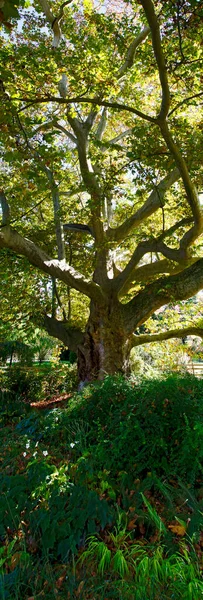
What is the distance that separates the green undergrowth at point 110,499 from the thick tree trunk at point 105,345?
2526mm

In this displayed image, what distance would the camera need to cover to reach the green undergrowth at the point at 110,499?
2137 millimetres

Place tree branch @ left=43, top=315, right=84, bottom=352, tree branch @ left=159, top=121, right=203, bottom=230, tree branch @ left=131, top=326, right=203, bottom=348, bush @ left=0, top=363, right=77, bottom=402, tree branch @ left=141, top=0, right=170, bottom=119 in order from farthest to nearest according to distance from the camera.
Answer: bush @ left=0, top=363, right=77, bottom=402 < tree branch @ left=43, top=315, right=84, bottom=352 < tree branch @ left=131, top=326, right=203, bottom=348 < tree branch @ left=159, top=121, right=203, bottom=230 < tree branch @ left=141, top=0, right=170, bottom=119

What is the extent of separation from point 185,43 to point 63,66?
1697mm

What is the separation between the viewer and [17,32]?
24.6ft

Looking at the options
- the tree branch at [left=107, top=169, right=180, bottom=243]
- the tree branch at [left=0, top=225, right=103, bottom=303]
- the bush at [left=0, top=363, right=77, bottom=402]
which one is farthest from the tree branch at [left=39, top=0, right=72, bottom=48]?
the bush at [left=0, top=363, right=77, bottom=402]

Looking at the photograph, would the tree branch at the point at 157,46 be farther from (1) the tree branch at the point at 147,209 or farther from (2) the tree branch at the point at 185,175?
(1) the tree branch at the point at 147,209

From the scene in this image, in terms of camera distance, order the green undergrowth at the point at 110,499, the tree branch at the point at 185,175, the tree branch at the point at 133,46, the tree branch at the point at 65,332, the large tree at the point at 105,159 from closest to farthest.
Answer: the green undergrowth at the point at 110,499 < the tree branch at the point at 185,175 < the large tree at the point at 105,159 < the tree branch at the point at 133,46 < the tree branch at the point at 65,332

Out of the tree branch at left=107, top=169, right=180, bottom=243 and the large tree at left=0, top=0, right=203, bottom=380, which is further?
the tree branch at left=107, top=169, right=180, bottom=243

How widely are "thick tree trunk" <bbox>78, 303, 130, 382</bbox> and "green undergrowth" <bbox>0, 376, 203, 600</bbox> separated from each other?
2.53 m

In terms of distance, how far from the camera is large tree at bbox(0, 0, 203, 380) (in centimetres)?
533

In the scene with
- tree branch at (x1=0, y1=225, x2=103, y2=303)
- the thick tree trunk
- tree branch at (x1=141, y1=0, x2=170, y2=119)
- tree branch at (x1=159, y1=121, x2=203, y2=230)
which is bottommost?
the thick tree trunk

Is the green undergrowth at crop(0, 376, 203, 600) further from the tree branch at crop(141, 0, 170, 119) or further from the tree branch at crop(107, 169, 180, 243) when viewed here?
the tree branch at crop(107, 169, 180, 243)

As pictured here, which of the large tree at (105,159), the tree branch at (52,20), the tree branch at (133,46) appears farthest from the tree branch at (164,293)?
the tree branch at (52,20)

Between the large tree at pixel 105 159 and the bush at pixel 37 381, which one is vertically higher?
the large tree at pixel 105 159
